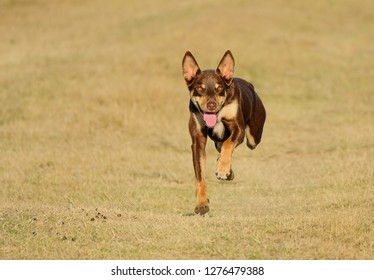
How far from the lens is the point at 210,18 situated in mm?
48781

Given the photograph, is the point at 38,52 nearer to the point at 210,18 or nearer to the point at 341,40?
the point at 210,18

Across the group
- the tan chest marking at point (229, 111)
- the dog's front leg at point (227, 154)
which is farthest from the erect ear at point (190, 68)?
the dog's front leg at point (227, 154)

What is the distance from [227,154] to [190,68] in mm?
1533

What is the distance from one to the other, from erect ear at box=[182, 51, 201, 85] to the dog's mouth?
73cm

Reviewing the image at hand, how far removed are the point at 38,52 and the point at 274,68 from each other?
42.1 ft

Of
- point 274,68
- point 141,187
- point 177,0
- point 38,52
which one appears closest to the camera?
point 141,187

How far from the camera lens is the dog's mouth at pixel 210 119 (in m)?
13.4

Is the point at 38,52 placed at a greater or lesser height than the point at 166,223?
greater

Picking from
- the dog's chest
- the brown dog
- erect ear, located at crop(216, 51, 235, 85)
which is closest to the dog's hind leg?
the brown dog

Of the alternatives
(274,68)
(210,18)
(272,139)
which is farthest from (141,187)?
(210,18)

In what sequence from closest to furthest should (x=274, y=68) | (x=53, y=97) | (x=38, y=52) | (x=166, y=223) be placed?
(x=166, y=223) → (x=53, y=97) → (x=274, y=68) → (x=38, y=52)

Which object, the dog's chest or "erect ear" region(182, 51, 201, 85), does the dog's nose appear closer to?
the dog's chest

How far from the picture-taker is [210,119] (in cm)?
1343

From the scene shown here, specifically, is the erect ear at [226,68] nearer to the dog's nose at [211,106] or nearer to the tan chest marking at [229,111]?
the tan chest marking at [229,111]
